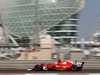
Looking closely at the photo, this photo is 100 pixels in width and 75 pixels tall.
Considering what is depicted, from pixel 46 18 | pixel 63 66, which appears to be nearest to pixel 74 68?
pixel 63 66

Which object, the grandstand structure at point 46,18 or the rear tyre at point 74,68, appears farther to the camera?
the grandstand structure at point 46,18

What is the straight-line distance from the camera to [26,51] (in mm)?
12266

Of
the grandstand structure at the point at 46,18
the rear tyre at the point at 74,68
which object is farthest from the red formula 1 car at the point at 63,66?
the grandstand structure at the point at 46,18

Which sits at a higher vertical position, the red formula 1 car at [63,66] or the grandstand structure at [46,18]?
the grandstand structure at [46,18]

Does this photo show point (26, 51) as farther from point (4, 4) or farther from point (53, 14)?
point (4, 4)

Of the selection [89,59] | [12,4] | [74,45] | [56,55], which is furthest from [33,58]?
[12,4]

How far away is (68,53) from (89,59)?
1.31 m

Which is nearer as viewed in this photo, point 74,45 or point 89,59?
point 89,59

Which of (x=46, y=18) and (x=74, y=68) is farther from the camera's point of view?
(x=46, y=18)

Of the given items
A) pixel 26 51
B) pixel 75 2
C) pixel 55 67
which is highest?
pixel 75 2

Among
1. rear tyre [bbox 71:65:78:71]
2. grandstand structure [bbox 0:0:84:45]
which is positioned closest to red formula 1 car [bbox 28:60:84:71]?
rear tyre [bbox 71:65:78:71]

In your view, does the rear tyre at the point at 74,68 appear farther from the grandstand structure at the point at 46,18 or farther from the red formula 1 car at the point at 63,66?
the grandstand structure at the point at 46,18

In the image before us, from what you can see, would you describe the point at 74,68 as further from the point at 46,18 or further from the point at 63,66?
the point at 46,18

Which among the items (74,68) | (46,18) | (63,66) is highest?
(46,18)
